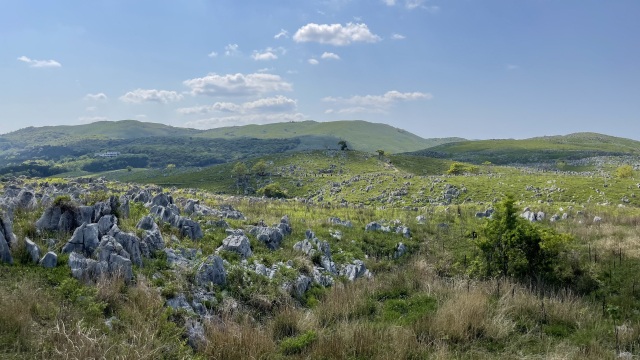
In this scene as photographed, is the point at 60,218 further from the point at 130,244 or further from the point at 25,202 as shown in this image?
the point at 25,202

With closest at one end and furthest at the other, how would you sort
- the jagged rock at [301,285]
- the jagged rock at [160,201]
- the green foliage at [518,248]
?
the jagged rock at [301,285] → the green foliage at [518,248] → the jagged rock at [160,201]

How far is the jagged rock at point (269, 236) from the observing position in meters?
17.2

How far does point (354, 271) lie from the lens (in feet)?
54.6

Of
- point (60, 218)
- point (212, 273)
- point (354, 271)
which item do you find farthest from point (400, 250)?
point (60, 218)

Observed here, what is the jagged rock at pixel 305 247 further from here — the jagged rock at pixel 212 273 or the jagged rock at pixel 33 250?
the jagged rock at pixel 33 250

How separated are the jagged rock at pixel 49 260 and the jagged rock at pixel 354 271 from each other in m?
10.5

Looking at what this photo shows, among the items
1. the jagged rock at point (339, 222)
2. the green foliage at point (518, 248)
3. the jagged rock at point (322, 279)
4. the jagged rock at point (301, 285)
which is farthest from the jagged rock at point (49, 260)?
the jagged rock at point (339, 222)

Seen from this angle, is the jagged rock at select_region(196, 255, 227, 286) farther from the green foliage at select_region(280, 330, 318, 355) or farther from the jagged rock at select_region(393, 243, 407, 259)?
the jagged rock at select_region(393, 243, 407, 259)

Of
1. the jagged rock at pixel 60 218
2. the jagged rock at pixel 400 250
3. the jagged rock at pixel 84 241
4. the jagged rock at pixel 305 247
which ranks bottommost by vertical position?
the jagged rock at pixel 400 250

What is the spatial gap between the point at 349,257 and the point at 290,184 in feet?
207

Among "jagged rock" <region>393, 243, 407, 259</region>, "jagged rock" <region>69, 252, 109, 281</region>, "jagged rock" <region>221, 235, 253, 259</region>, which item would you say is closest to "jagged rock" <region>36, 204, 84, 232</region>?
"jagged rock" <region>69, 252, 109, 281</region>

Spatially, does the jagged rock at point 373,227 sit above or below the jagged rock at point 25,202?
below

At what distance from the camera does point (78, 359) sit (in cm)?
644

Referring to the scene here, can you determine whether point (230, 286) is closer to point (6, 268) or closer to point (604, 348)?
point (6, 268)
